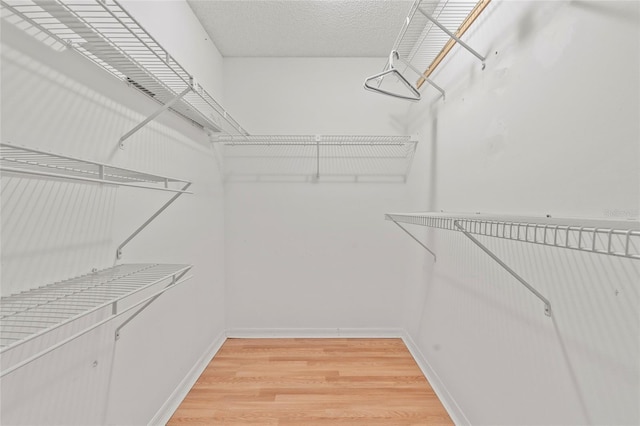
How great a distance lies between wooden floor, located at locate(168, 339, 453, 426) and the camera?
1.47 metres

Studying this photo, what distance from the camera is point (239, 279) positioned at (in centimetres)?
233

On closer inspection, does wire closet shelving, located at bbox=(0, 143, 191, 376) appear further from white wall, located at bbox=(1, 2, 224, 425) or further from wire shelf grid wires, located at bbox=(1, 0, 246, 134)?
wire shelf grid wires, located at bbox=(1, 0, 246, 134)

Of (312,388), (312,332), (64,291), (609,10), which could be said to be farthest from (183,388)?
(609,10)

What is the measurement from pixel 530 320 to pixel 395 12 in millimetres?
1864

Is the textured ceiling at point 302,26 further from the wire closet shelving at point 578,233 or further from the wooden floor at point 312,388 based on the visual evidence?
the wooden floor at point 312,388

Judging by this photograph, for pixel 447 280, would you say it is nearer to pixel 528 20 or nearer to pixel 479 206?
pixel 479 206

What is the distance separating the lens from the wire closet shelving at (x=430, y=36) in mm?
1213

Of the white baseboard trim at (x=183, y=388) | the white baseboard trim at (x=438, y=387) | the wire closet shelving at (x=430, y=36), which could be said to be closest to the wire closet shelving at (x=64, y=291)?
the white baseboard trim at (x=183, y=388)

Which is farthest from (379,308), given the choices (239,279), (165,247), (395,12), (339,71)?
(395,12)

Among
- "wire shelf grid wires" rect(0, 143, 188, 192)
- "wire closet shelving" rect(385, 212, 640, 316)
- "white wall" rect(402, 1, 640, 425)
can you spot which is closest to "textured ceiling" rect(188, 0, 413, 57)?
"white wall" rect(402, 1, 640, 425)

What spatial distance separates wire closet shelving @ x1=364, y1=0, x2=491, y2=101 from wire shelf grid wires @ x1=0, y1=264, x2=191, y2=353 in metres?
1.34

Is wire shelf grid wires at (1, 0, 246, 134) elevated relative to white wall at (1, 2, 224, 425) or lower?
elevated

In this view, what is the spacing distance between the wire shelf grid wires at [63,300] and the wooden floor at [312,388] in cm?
98

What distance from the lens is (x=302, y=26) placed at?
190 cm
